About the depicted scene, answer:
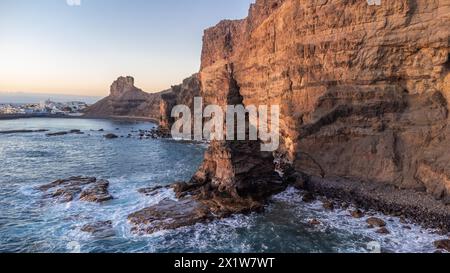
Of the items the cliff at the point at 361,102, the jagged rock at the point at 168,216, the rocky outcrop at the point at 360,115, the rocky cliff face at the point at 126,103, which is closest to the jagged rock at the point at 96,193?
the jagged rock at the point at 168,216

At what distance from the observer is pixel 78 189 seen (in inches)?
1156

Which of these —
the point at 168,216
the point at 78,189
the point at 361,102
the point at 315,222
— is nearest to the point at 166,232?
the point at 168,216

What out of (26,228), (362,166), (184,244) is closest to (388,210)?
(362,166)

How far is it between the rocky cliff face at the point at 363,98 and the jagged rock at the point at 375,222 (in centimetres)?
526

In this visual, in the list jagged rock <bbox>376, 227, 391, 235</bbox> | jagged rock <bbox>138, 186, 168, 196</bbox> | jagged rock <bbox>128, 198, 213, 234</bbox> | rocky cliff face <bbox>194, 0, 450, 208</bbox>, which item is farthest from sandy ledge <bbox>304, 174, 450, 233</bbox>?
jagged rock <bbox>138, 186, 168, 196</bbox>

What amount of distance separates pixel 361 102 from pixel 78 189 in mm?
25120

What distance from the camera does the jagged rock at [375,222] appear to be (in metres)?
21.3

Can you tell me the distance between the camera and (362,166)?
28359 millimetres

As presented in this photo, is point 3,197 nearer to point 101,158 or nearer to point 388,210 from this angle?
point 101,158

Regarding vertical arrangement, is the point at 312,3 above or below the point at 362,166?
above

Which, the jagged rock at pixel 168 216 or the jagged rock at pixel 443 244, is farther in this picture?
the jagged rock at pixel 168 216

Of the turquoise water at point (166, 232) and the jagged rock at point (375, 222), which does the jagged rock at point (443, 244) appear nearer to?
the turquoise water at point (166, 232)

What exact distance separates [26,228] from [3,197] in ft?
28.0
